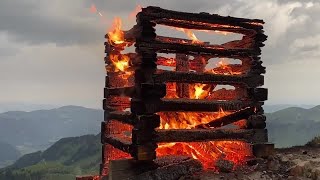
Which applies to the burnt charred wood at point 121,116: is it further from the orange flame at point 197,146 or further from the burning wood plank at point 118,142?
the orange flame at point 197,146

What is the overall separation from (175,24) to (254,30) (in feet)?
7.82

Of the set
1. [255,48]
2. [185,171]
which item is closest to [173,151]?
[185,171]

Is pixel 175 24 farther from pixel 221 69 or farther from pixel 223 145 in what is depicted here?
pixel 223 145

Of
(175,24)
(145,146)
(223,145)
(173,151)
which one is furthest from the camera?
(223,145)

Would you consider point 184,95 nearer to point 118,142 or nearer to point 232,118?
point 232,118

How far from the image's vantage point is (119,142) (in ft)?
32.8

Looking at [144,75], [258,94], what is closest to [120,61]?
[144,75]

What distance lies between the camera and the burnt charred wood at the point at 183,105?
28.2 ft

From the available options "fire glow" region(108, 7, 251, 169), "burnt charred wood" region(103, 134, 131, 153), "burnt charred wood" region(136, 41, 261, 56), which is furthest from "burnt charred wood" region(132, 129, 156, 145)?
"burnt charred wood" region(136, 41, 261, 56)

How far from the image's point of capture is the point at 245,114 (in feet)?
33.4

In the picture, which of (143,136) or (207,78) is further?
(207,78)

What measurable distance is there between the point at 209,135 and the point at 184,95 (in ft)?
6.79

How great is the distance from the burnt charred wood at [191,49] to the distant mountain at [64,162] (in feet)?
238

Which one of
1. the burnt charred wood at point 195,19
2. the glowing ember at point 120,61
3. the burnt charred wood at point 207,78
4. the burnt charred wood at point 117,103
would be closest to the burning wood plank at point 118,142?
the burnt charred wood at point 117,103
